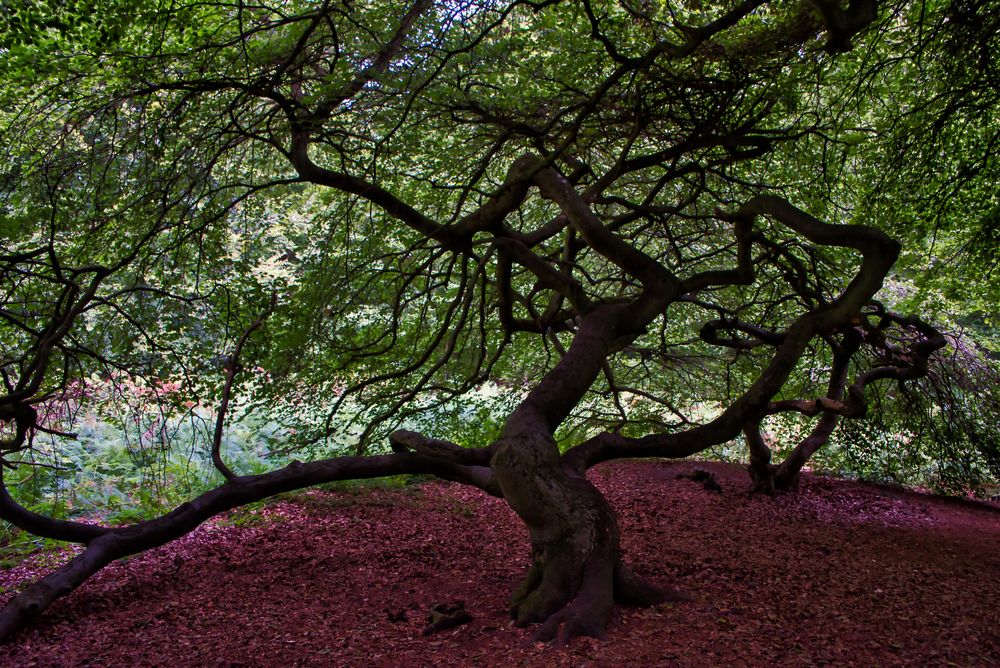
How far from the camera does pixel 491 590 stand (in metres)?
4.57

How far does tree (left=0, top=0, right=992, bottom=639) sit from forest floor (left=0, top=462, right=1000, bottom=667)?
0.35 metres

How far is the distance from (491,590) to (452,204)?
14.8 ft

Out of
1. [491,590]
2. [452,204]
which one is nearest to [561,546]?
[491,590]

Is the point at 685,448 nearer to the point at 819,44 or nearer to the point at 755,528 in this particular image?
the point at 755,528

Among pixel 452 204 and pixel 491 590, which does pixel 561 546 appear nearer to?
pixel 491 590

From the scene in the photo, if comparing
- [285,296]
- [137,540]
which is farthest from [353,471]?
[285,296]

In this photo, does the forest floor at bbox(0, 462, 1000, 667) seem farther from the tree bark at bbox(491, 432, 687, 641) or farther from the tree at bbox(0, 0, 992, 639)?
the tree at bbox(0, 0, 992, 639)

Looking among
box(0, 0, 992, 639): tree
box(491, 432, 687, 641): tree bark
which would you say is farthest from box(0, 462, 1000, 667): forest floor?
box(0, 0, 992, 639): tree

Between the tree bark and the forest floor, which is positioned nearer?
the forest floor

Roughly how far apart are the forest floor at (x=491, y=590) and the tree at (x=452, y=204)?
A: 13.9 inches

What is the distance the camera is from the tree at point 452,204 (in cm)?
418

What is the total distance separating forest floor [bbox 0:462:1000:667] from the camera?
3.53m

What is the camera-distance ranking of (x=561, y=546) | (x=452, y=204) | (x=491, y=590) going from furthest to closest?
(x=452, y=204) < (x=491, y=590) < (x=561, y=546)

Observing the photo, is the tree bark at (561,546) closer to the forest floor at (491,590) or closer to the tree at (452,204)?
the tree at (452,204)
